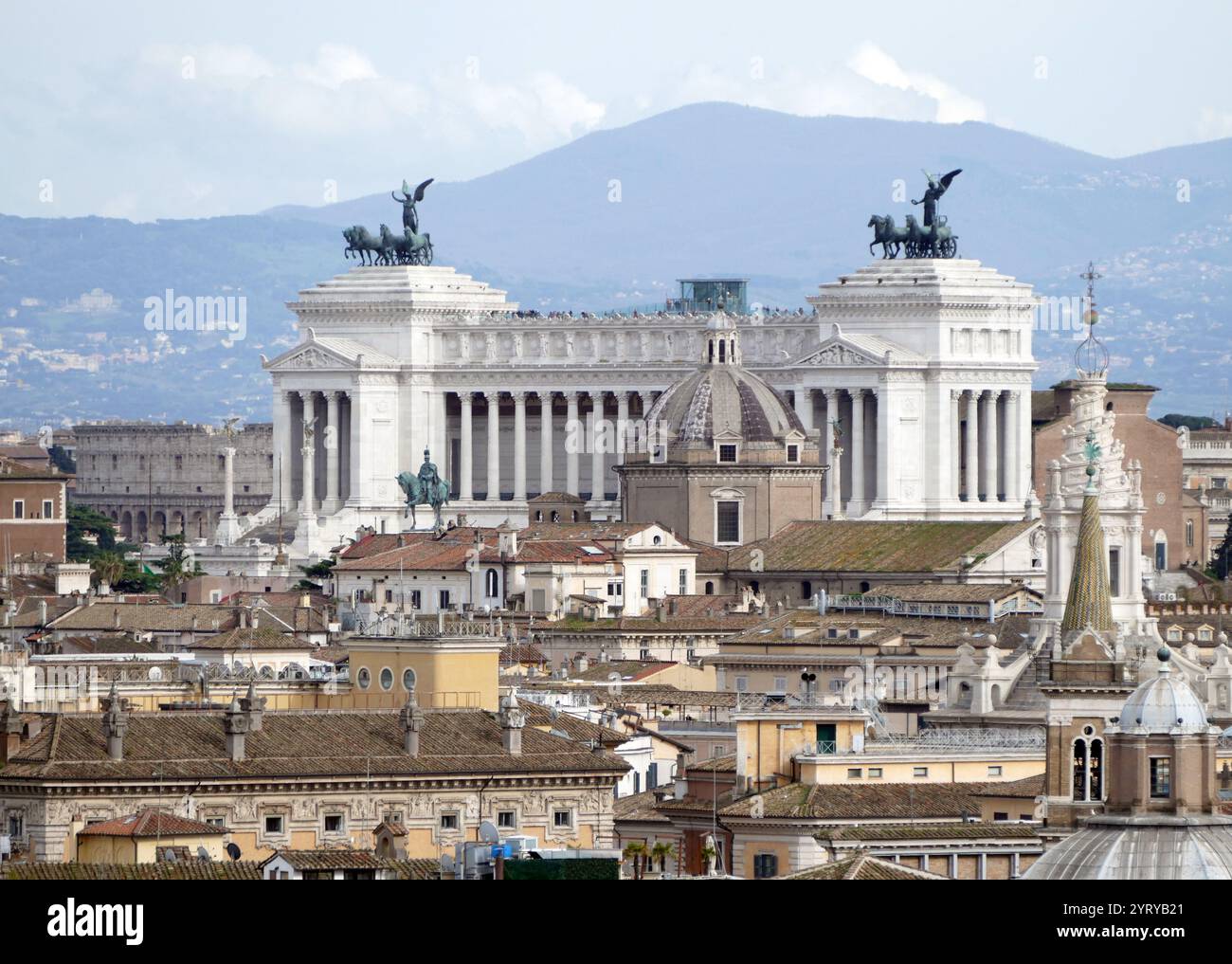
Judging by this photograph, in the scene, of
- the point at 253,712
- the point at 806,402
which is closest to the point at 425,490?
the point at 806,402

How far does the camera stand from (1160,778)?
32.9m

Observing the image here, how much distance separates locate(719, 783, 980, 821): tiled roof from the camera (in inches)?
1777

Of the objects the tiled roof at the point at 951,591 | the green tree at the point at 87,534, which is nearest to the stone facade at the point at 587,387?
the green tree at the point at 87,534

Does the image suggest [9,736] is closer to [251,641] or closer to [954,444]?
[251,641]

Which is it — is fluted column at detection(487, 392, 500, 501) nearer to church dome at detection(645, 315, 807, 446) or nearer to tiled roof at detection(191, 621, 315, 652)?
church dome at detection(645, 315, 807, 446)

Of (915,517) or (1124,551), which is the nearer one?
(1124,551)

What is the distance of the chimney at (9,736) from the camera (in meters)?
48.1

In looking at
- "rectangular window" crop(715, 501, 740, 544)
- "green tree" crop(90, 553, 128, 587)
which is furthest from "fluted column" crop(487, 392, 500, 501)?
"rectangular window" crop(715, 501, 740, 544)

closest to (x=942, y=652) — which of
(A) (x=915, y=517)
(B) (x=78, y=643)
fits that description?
(B) (x=78, y=643)

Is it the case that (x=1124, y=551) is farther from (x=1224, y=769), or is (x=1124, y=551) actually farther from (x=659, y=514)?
(x=659, y=514)

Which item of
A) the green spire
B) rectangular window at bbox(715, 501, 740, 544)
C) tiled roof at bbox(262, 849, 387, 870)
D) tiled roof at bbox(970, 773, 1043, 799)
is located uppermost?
rectangular window at bbox(715, 501, 740, 544)

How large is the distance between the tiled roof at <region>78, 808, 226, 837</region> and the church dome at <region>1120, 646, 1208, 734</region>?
392 inches
